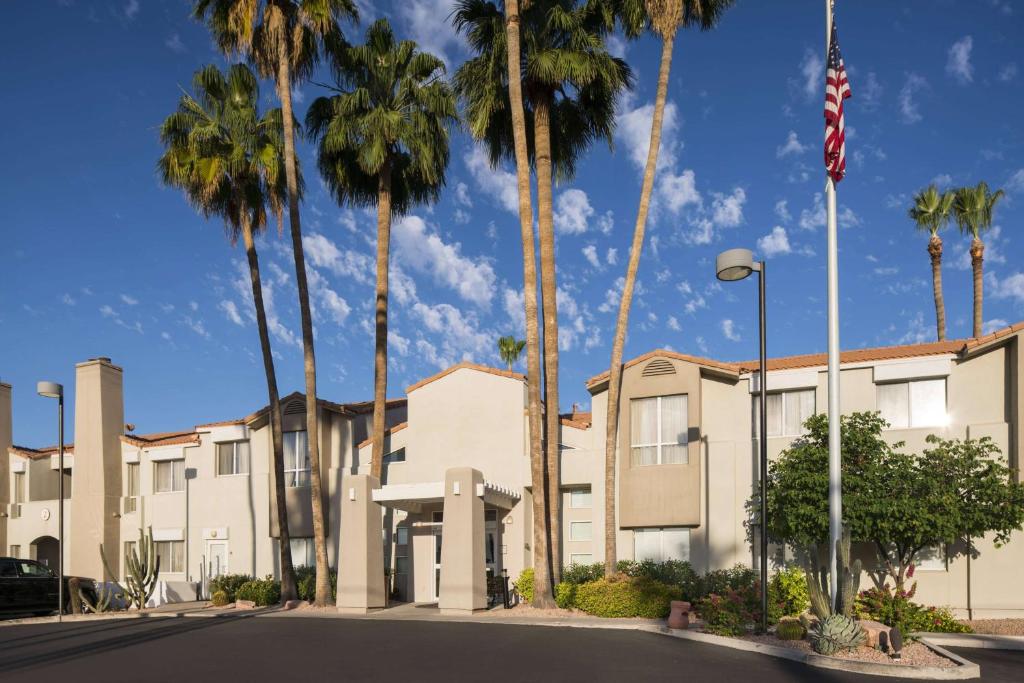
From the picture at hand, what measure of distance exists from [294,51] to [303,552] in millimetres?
15962

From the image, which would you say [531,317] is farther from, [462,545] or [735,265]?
[735,265]

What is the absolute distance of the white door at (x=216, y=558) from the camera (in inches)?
1265

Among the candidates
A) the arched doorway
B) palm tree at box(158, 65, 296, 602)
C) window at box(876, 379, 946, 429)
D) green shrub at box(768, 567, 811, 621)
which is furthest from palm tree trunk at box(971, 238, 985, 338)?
the arched doorway

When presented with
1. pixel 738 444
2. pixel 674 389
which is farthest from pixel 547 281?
pixel 738 444

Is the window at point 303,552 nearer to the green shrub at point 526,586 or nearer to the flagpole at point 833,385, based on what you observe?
the green shrub at point 526,586

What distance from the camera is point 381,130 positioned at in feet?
88.8

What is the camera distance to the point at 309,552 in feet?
100

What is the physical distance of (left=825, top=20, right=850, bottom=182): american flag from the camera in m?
16.2

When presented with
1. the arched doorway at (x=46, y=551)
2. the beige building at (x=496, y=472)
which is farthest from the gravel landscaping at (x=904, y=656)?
the arched doorway at (x=46, y=551)

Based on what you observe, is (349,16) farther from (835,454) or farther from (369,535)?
(835,454)

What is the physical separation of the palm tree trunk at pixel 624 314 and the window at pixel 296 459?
1134 cm

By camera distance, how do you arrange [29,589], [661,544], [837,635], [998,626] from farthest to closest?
1. [29,589]
2. [661,544]
3. [998,626]
4. [837,635]

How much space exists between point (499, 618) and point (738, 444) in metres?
7.95

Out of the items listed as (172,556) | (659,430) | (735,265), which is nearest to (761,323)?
(735,265)
